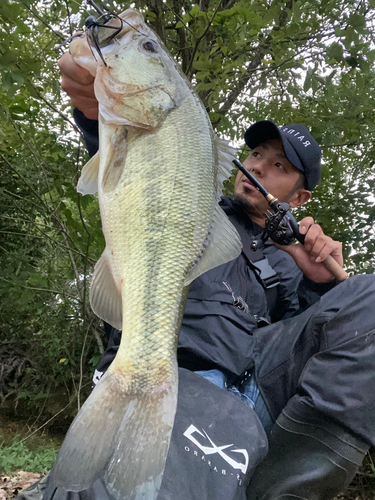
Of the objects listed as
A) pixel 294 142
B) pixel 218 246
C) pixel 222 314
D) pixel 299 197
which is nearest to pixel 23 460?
pixel 222 314

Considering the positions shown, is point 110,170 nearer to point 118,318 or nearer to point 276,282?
point 118,318

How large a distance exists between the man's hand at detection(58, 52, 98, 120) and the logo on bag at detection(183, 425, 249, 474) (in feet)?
4.80

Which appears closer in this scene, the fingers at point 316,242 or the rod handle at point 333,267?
the fingers at point 316,242

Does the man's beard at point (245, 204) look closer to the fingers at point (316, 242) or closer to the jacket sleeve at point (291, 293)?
the jacket sleeve at point (291, 293)

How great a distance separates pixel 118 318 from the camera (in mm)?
1321

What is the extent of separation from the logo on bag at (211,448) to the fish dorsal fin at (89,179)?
3.19ft

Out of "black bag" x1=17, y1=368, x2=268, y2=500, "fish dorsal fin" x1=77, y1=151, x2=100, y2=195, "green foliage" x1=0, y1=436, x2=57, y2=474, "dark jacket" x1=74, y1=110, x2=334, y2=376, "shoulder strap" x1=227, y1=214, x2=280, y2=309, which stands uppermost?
"fish dorsal fin" x1=77, y1=151, x2=100, y2=195

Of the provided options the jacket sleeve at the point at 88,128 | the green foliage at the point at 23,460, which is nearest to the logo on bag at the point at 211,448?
the jacket sleeve at the point at 88,128

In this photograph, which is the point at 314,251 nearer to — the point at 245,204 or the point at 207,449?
the point at 245,204

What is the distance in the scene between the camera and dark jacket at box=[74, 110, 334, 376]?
1692 mm

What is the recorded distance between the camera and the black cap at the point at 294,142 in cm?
274

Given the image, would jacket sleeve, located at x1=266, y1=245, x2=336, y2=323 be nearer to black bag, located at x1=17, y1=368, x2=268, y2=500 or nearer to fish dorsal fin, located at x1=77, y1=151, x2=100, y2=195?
black bag, located at x1=17, y1=368, x2=268, y2=500

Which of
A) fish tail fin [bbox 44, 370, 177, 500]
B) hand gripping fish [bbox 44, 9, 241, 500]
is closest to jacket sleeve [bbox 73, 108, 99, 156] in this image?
hand gripping fish [bbox 44, 9, 241, 500]

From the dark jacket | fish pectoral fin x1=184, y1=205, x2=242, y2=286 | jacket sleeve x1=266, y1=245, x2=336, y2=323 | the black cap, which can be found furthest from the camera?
the black cap
